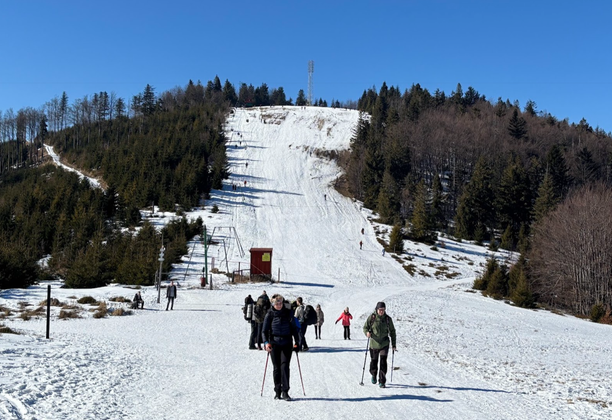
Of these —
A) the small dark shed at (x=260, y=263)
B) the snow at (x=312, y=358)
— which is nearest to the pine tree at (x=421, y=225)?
the snow at (x=312, y=358)

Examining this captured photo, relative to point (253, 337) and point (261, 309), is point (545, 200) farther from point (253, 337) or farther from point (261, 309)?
point (261, 309)

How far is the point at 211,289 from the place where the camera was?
31375mm

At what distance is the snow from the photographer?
7.30 m

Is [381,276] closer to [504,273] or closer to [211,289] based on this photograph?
[504,273]

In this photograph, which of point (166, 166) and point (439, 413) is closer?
point (439, 413)

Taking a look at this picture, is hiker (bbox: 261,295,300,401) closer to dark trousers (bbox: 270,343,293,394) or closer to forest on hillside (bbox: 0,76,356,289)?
dark trousers (bbox: 270,343,293,394)

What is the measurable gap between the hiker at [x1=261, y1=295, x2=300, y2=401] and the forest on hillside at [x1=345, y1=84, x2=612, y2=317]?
3217 centimetres

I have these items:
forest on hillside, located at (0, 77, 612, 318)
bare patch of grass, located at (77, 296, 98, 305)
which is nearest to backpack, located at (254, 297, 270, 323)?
bare patch of grass, located at (77, 296, 98, 305)

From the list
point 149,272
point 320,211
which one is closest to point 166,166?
point 320,211

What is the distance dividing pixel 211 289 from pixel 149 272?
16.6ft

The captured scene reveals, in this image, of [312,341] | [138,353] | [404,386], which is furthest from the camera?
[312,341]

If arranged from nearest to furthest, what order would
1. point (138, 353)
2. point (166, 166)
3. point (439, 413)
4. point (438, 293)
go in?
point (439, 413), point (138, 353), point (438, 293), point (166, 166)

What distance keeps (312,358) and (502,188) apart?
66848mm

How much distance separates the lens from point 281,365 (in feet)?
25.3
